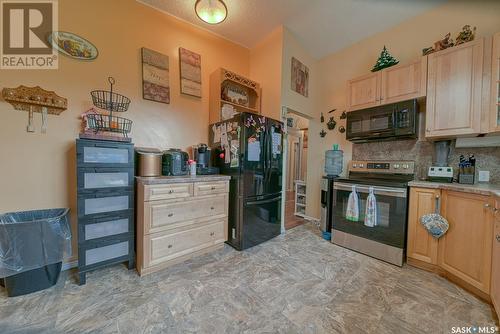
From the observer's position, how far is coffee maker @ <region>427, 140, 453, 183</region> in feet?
6.69

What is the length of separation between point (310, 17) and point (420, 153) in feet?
7.75

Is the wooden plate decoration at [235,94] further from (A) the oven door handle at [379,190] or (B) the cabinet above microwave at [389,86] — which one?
(A) the oven door handle at [379,190]

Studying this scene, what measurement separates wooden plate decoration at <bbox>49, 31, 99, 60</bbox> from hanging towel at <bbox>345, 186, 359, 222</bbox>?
3.39 m

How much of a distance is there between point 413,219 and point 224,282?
2088mm

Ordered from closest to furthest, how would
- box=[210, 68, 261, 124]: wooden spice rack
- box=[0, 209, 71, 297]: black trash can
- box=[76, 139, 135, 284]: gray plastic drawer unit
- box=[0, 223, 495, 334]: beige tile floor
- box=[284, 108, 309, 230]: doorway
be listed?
box=[0, 223, 495, 334]: beige tile floor → box=[0, 209, 71, 297]: black trash can → box=[76, 139, 135, 284]: gray plastic drawer unit → box=[210, 68, 261, 124]: wooden spice rack → box=[284, 108, 309, 230]: doorway

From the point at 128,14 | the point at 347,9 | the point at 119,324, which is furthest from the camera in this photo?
the point at 347,9

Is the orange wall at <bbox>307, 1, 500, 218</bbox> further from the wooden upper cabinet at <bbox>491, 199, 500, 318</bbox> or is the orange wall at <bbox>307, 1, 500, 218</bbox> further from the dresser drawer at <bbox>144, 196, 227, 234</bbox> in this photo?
the dresser drawer at <bbox>144, 196, 227, 234</bbox>

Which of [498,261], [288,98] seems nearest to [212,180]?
[288,98]

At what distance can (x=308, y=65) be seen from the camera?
3428mm

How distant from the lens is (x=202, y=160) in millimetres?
2559

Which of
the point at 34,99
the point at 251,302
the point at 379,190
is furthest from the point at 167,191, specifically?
the point at 379,190

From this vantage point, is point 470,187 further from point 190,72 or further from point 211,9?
point 190,72

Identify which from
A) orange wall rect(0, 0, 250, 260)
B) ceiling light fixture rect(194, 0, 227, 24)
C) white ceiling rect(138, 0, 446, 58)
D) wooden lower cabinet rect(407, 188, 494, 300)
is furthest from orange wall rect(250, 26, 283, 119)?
wooden lower cabinet rect(407, 188, 494, 300)

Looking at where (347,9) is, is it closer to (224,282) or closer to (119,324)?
(224,282)
